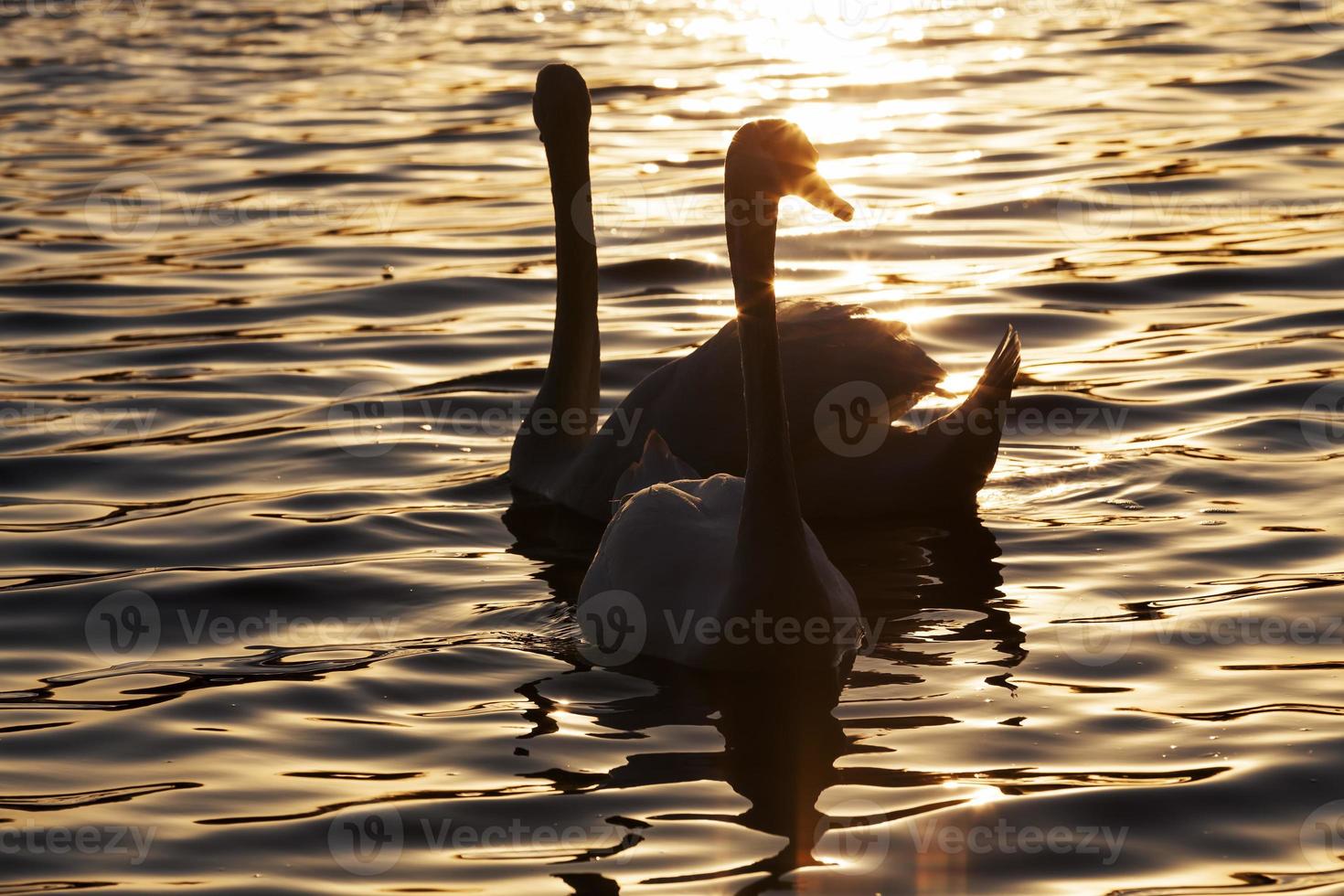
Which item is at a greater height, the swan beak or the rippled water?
the swan beak

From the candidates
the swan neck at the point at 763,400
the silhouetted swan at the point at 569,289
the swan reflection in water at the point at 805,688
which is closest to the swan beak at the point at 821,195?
the swan neck at the point at 763,400

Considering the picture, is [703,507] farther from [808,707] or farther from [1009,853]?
[1009,853]

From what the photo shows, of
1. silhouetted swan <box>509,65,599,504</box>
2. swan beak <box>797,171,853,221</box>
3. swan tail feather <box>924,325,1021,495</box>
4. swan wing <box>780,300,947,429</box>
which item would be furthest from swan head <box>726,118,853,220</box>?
silhouetted swan <box>509,65,599,504</box>

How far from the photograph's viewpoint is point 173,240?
539 inches

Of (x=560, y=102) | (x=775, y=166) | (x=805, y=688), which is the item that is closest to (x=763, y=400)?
(x=775, y=166)

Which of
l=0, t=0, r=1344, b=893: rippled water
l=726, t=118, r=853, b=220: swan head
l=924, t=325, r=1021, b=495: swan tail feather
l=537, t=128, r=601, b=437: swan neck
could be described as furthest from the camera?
l=537, t=128, r=601, b=437: swan neck

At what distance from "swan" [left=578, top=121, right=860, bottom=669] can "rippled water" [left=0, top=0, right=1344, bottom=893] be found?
18 cm

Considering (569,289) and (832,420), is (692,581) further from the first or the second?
(569,289)

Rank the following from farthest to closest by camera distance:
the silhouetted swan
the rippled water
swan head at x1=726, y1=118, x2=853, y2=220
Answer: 1. the silhouetted swan
2. swan head at x1=726, y1=118, x2=853, y2=220
3. the rippled water

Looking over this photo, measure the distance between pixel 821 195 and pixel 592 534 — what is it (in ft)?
7.90

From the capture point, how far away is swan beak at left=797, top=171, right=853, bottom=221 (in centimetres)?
591

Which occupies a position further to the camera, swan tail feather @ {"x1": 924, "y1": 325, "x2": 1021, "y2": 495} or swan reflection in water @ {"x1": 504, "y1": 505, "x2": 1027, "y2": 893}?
swan tail feather @ {"x1": 924, "y1": 325, "x2": 1021, "y2": 495}

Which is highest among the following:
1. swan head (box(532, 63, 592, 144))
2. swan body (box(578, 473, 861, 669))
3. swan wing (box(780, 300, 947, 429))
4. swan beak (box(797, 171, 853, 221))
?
swan head (box(532, 63, 592, 144))

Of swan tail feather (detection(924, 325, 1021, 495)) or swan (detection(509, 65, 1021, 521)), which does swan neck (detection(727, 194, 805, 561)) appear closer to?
swan (detection(509, 65, 1021, 521))
